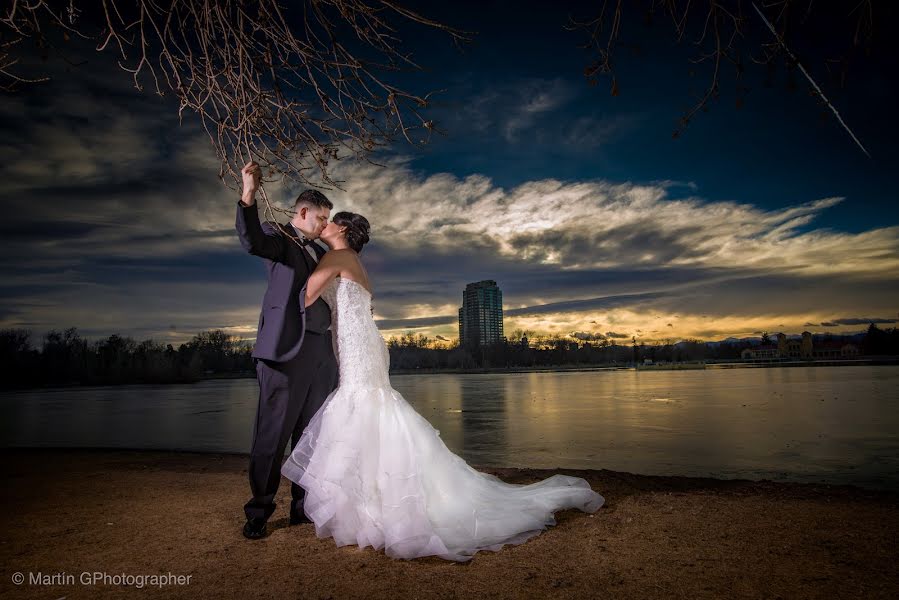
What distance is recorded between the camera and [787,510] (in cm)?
443

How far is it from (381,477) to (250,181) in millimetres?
2381

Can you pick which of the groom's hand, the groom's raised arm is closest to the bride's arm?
the groom's raised arm

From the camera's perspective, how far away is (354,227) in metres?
4.39

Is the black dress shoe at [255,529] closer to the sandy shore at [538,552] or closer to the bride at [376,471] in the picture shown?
the sandy shore at [538,552]

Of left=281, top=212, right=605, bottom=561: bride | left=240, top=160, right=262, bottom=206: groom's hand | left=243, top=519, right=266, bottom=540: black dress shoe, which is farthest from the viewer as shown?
left=243, top=519, right=266, bottom=540: black dress shoe

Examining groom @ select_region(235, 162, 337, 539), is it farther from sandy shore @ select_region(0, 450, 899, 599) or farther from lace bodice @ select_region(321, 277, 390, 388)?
sandy shore @ select_region(0, 450, 899, 599)

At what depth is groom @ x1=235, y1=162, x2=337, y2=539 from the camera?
4090 millimetres

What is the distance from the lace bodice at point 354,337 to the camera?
13.8ft

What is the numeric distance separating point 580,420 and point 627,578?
1188 cm

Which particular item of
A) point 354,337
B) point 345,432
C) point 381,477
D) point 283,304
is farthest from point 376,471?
point 283,304

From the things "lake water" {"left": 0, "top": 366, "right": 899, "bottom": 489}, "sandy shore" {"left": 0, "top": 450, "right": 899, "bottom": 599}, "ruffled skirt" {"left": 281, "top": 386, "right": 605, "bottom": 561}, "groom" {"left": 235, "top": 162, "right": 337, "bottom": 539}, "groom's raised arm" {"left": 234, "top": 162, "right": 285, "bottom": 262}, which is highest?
"groom's raised arm" {"left": 234, "top": 162, "right": 285, "bottom": 262}

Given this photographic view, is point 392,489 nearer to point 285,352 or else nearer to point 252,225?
point 285,352

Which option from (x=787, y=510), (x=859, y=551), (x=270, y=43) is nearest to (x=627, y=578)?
(x=859, y=551)

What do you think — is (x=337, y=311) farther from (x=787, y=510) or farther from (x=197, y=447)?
(x=197, y=447)
